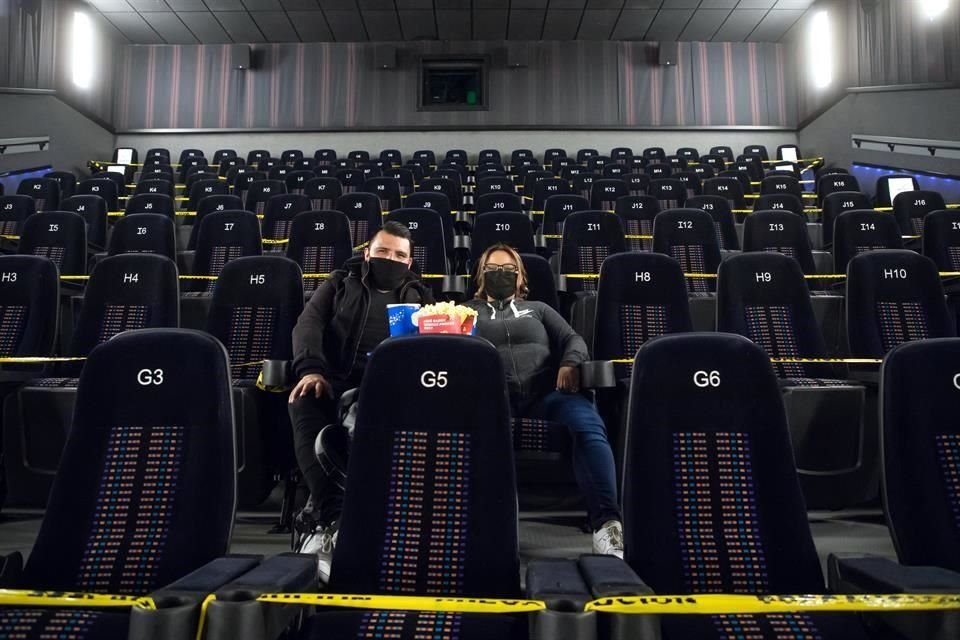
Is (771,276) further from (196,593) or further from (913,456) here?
(196,593)

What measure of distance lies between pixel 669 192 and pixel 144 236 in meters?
3.25

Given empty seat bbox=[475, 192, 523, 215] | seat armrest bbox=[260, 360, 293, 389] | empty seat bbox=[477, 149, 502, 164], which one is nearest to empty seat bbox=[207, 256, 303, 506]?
seat armrest bbox=[260, 360, 293, 389]

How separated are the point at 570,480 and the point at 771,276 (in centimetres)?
91

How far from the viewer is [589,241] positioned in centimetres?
299

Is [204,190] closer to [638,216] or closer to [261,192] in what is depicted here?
[261,192]

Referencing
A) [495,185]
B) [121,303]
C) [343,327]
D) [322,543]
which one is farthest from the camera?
[495,185]

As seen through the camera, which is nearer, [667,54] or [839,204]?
[839,204]

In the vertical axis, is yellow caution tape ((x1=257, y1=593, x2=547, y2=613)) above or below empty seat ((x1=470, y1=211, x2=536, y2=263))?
below

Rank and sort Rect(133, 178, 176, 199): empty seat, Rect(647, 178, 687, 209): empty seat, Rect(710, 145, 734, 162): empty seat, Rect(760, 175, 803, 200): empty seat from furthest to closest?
Rect(710, 145, 734, 162): empty seat < Rect(133, 178, 176, 199): empty seat < Rect(760, 175, 803, 200): empty seat < Rect(647, 178, 687, 209): empty seat

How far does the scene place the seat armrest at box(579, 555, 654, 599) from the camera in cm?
74

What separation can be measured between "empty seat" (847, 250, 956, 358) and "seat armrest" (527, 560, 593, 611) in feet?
5.13

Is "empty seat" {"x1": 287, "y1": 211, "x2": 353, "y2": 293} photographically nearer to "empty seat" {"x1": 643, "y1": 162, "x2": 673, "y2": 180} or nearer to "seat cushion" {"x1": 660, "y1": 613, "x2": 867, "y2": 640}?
"seat cushion" {"x1": 660, "y1": 613, "x2": 867, "y2": 640}

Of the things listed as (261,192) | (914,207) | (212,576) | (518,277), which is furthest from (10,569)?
(914,207)

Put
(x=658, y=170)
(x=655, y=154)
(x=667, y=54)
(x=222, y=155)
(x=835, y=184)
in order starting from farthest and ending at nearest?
(x=667, y=54) < (x=222, y=155) < (x=655, y=154) < (x=658, y=170) < (x=835, y=184)
